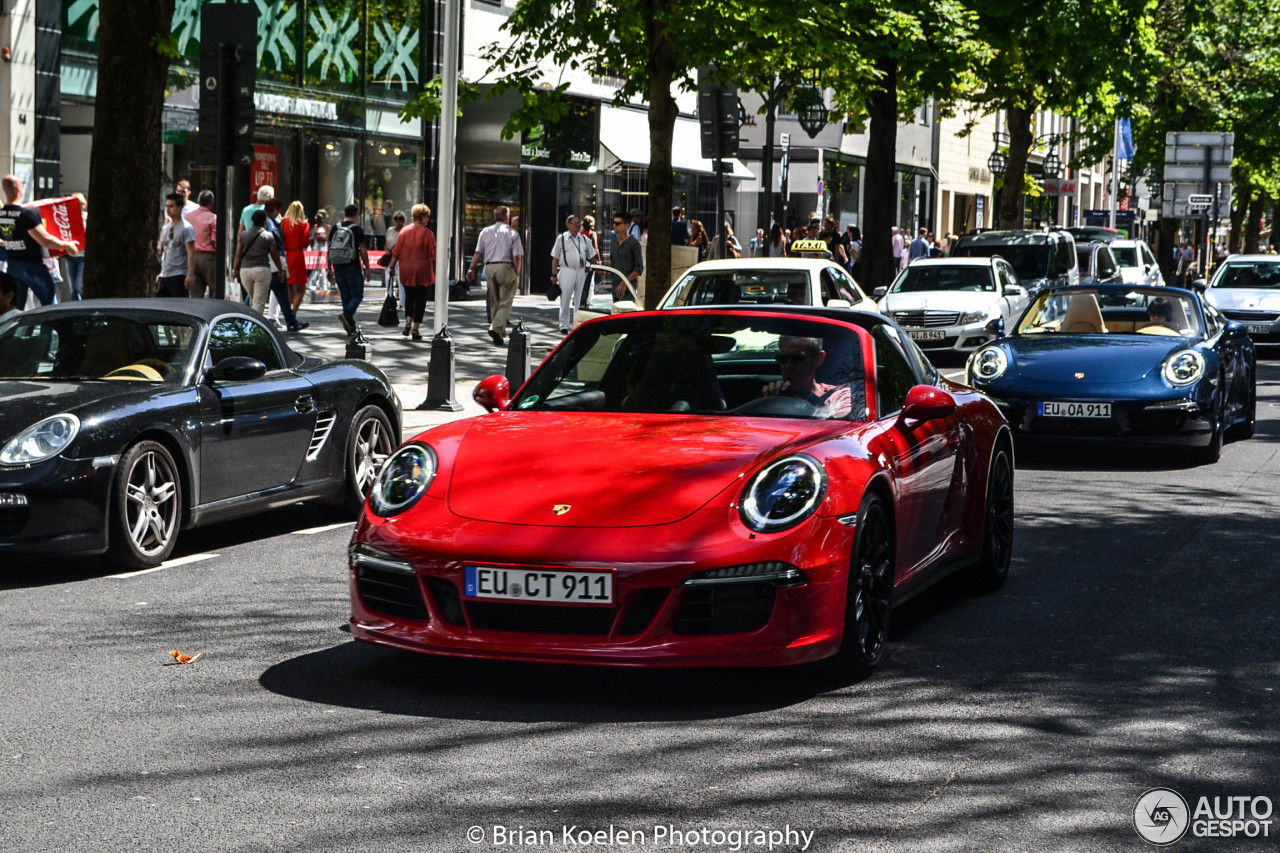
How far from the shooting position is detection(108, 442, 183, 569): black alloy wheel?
27.7ft

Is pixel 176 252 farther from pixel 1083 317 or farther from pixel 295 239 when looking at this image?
pixel 1083 317

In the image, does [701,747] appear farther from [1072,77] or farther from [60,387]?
[1072,77]

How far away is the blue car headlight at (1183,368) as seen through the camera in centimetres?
1340

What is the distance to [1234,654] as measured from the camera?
22.5 feet

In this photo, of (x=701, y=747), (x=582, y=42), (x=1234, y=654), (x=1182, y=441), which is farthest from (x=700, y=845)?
(x=582, y=42)

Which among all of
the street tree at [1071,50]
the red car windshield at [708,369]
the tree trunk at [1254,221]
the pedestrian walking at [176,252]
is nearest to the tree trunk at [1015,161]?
the street tree at [1071,50]

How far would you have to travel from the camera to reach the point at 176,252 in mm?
22078

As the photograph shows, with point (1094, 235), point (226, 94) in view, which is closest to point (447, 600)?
point (226, 94)

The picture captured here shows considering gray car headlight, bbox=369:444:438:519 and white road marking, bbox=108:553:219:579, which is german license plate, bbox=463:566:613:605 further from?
white road marking, bbox=108:553:219:579

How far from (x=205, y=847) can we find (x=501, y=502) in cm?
190

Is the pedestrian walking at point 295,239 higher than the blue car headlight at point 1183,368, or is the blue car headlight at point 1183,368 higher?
the pedestrian walking at point 295,239

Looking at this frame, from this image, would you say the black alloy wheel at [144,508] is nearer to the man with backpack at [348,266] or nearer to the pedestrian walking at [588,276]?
the man with backpack at [348,266]

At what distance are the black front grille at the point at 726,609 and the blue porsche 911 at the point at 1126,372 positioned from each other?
315 inches

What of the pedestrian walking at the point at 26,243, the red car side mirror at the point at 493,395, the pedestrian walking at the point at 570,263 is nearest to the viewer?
the red car side mirror at the point at 493,395
